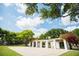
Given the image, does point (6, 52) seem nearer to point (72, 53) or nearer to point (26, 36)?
point (26, 36)

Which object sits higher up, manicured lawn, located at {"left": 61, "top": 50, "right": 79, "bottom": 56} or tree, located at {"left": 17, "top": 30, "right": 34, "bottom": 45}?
tree, located at {"left": 17, "top": 30, "right": 34, "bottom": 45}

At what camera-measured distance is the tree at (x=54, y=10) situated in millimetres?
1909

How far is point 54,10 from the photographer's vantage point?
1928 mm

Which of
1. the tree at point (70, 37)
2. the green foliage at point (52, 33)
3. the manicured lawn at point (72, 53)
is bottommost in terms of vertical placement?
the manicured lawn at point (72, 53)

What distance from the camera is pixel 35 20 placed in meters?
1.90

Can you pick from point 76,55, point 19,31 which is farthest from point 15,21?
point 76,55

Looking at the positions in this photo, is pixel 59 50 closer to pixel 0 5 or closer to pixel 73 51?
pixel 73 51

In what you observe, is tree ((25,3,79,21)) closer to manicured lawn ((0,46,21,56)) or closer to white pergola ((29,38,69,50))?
white pergola ((29,38,69,50))

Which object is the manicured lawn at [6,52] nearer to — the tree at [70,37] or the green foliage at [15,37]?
the green foliage at [15,37]

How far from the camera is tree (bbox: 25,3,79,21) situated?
1.91 metres

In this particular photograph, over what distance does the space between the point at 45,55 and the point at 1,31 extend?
39cm

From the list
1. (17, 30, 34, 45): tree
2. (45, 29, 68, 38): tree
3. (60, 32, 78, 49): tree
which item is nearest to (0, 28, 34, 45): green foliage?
(17, 30, 34, 45): tree

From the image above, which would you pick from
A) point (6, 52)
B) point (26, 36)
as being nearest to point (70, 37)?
point (26, 36)

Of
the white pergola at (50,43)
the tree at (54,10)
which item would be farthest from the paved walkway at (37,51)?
the tree at (54,10)
